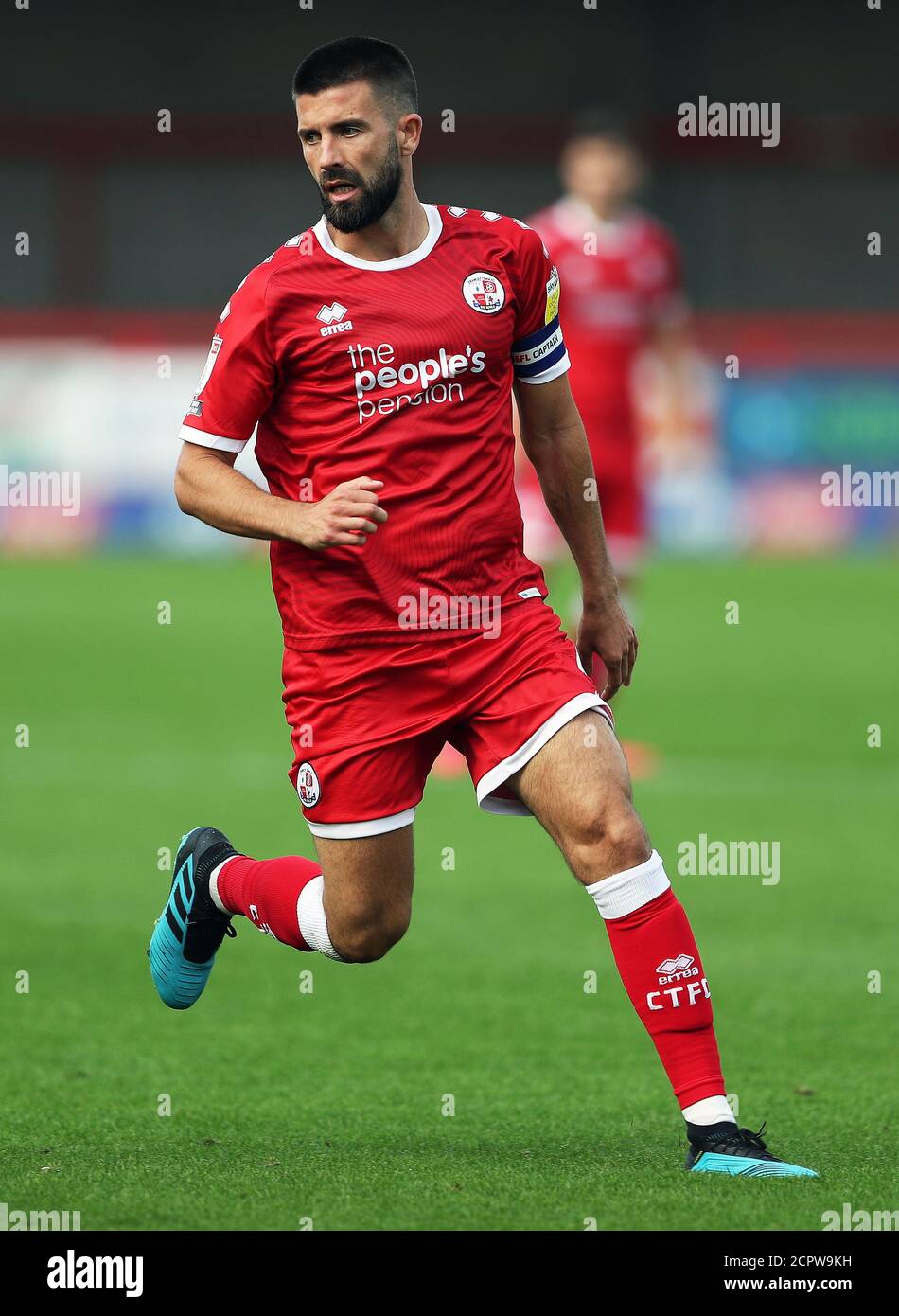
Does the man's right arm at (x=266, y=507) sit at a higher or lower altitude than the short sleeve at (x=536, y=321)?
lower

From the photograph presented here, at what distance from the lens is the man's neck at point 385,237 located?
4500 millimetres

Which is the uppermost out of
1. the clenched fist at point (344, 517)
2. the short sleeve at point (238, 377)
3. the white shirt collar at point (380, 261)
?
the white shirt collar at point (380, 261)

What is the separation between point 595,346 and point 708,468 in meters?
10.6

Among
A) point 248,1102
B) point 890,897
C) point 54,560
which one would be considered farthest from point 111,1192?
point 54,560

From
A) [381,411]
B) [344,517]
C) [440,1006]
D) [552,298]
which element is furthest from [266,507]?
[440,1006]

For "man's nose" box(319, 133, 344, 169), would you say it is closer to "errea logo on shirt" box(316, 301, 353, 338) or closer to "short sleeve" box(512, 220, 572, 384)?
→ "errea logo on shirt" box(316, 301, 353, 338)

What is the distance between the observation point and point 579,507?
4.73 meters

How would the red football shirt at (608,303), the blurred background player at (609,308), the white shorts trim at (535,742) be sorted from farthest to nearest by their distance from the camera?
the red football shirt at (608,303), the blurred background player at (609,308), the white shorts trim at (535,742)

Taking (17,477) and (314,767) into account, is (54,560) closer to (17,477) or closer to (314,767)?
(17,477)

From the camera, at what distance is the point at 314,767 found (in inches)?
180

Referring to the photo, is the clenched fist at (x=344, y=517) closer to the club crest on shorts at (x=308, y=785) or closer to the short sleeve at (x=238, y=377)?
the short sleeve at (x=238, y=377)

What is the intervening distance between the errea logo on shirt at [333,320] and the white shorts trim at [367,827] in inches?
→ 40.9

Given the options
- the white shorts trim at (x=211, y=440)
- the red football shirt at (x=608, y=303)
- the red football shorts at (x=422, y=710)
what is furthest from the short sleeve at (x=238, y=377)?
the red football shirt at (x=608, y=303)

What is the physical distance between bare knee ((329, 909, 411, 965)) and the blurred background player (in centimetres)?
502
